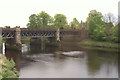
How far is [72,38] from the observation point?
83375 mm

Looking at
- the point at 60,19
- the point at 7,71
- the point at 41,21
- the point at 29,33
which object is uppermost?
the point at 60,19

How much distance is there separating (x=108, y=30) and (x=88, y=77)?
1787 inches

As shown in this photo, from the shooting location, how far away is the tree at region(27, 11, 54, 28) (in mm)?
82981

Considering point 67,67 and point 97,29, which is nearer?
point 67,67

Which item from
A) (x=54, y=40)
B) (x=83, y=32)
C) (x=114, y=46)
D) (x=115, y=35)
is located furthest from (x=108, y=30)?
(x=54, y=40)

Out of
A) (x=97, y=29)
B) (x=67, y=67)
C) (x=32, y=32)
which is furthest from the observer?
(x=97, y=29)

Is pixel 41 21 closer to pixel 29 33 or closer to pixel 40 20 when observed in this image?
pixel 40 20

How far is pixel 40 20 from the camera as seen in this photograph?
85312 millimetres

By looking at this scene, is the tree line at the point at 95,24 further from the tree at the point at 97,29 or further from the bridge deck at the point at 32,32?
the bridge deck at the point at 32,32

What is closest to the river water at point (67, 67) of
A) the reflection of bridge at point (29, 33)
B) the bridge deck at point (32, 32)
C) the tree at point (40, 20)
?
the reflection of bridge at point (29, 33)

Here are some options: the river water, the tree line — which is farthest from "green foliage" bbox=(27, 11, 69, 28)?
the river water

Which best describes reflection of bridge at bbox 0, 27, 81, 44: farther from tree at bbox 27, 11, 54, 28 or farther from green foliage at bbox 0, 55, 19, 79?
green foliage at bbox 0, 55, 19, 79

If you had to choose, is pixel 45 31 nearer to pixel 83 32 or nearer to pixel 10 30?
pixel 10 30

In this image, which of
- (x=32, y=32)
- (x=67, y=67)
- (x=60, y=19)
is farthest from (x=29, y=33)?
(x=60, y=19)
